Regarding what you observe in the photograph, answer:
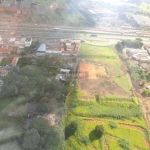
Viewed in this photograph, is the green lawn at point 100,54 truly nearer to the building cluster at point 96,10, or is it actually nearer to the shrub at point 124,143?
the shrub at point 124,143

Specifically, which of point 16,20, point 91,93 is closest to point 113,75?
point 91,93

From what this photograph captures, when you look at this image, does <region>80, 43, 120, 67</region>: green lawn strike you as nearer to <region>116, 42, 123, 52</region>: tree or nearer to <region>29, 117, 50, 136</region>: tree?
<region>116, 42, 123, 52</region>: tree

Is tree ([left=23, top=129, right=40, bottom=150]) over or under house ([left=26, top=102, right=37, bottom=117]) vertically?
over

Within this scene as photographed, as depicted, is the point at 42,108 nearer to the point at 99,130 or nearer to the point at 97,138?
the point at 99,130

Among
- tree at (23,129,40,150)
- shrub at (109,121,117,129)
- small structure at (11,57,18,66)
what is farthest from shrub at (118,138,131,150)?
small structure at (11,57,18,66)

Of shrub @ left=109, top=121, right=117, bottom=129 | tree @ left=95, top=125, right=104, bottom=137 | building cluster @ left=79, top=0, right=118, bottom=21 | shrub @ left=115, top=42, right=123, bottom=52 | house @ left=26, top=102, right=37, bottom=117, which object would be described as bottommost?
building cluster @ left=79, top=0, right=118, bottom=21

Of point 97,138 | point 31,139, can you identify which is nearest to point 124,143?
point 97,138

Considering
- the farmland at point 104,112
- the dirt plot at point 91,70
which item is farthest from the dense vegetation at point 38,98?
the dirt plot at point 91,70
